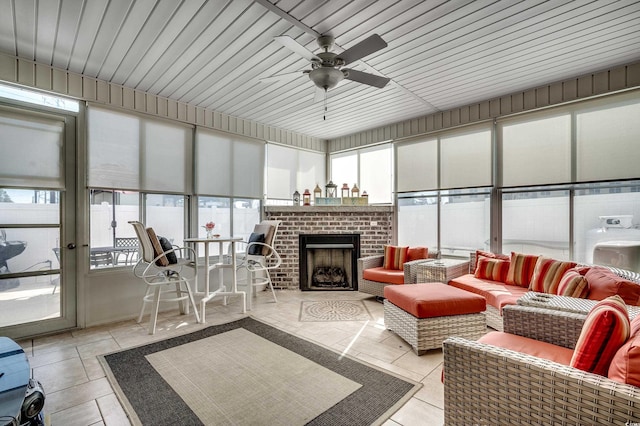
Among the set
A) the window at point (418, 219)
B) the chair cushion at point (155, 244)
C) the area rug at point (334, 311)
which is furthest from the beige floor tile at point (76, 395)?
the window at point (418, 219)

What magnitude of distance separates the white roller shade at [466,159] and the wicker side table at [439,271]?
1230mm

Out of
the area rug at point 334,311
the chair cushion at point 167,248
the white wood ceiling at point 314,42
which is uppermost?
the white wood ceiling at point 314,42

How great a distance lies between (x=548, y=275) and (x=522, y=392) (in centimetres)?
220

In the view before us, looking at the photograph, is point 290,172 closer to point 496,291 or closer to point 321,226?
point 321,226

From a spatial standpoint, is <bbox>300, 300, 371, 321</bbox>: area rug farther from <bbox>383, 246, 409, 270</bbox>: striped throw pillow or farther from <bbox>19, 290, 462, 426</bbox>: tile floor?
<bbox>383, 246, 409, 270</bbox>: striped throw pillow

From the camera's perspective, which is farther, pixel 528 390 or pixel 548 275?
pixel 548 275

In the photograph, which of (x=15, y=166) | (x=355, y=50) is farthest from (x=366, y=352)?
(x=15, y=166)

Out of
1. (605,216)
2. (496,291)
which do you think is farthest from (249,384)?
(605,216)

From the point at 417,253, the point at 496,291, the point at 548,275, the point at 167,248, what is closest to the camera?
the point at 548,275

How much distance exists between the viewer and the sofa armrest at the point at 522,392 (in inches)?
39.1

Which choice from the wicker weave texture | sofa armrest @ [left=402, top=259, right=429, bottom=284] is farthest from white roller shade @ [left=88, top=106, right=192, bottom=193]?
the wicker weave texture

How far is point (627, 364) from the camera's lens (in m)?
1.01

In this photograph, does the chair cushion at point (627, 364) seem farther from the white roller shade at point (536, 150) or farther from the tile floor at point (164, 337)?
the white roller shade at point (536, 150)

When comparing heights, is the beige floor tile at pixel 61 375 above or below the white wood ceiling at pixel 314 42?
below
